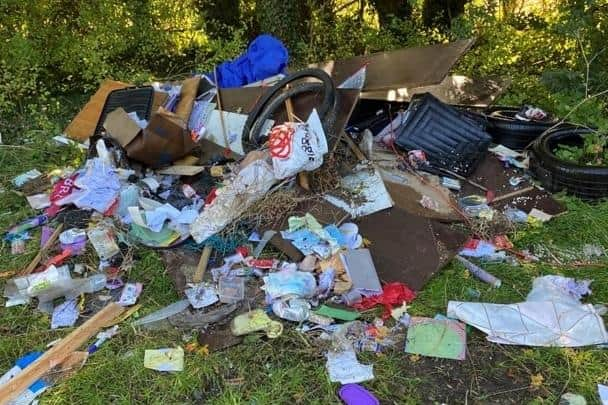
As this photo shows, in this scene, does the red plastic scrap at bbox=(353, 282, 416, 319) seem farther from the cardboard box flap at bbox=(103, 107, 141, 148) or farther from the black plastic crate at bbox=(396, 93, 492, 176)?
the cardboard box flap at bbox=(103, 107, 141, 148)

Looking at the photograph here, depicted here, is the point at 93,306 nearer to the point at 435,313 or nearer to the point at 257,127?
the point at 257,127

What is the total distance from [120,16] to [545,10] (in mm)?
4984

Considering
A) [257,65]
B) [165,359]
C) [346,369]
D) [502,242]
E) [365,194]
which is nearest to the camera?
[346,369]

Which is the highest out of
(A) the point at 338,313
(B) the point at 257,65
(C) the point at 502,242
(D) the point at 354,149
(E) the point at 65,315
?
(B) the point at 257,65

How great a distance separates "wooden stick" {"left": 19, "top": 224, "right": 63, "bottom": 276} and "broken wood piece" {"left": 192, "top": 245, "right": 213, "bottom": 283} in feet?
3.44

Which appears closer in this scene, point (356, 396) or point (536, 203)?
point (356, 396)

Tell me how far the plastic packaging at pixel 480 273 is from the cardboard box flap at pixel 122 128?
249 cm

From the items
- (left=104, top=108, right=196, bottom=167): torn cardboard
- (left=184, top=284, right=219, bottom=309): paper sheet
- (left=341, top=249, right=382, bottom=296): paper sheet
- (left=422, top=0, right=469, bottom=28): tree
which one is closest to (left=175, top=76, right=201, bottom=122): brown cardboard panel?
(left=104, top=108, right=196, bottom=167): torn cardboard

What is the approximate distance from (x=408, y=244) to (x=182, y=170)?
5.96ft

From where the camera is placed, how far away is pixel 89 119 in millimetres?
5160

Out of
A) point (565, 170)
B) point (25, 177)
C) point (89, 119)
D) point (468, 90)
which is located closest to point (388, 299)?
point (565, 170)

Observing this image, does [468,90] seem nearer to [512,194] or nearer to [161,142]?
[512,194]

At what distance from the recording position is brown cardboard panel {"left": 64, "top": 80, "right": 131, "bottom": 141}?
5125 mm

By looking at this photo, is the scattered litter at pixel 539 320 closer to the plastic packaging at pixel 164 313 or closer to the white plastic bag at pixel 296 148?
the white plastic bag at pixel 296 148
